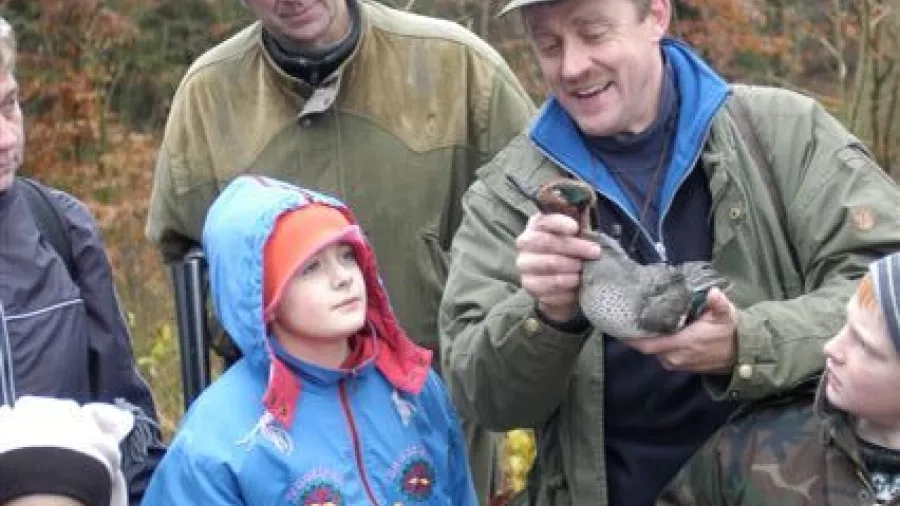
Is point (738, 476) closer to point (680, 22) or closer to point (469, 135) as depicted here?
point (469, 135)

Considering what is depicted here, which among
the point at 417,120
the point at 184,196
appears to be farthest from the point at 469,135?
the point at 184,196

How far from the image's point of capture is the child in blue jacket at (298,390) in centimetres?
368

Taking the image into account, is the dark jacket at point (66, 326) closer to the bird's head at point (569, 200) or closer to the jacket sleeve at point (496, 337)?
the jacket sleeve at point (496, 337)

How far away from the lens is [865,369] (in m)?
3.18

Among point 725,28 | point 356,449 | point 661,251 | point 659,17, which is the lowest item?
point 725,28

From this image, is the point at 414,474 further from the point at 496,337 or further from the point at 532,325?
the point at 532,325

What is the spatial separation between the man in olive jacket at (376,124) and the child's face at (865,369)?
176cm

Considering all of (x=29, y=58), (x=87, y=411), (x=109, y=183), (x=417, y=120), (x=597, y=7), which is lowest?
(x=109, y=183)

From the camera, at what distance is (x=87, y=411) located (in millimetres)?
Answer: 3678

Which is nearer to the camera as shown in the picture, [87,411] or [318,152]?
[87,411]

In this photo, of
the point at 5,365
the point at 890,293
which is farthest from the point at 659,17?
the point at 5,365

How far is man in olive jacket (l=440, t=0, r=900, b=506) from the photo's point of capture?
3555 mm

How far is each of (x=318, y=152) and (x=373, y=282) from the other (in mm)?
821

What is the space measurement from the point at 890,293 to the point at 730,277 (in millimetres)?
513
